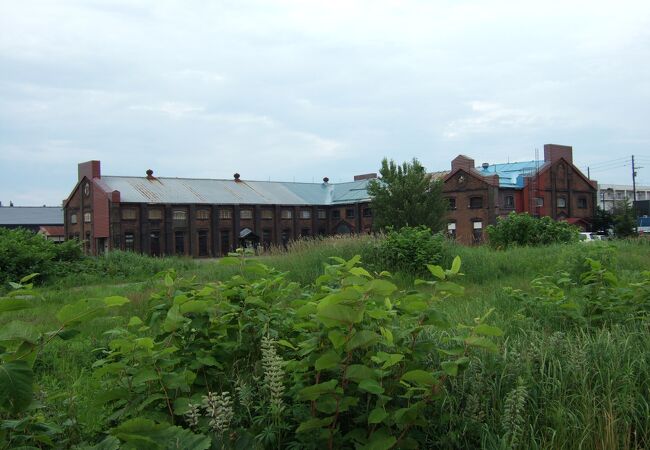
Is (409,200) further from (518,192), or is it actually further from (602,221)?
(602,221)

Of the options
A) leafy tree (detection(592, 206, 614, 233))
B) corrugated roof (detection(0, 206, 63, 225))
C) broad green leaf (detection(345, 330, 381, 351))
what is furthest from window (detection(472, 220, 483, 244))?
corrugated roof (detection(0, 206, 63, 225))

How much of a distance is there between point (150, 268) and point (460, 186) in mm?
38573

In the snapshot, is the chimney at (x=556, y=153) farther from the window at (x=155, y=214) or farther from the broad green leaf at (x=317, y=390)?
the broad green leaf at (x=317, y=390)

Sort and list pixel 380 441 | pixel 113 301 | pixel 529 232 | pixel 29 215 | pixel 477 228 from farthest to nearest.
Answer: pixel 29 215
pixel 477 228
pixel 529 232
pixel 380 441
pixel 113 301

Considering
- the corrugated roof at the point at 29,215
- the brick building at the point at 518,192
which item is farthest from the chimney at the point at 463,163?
the corrugated roof at the point at 29,215

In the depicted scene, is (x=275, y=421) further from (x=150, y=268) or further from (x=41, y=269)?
(x=150, y=268)

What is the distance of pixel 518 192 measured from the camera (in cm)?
5194

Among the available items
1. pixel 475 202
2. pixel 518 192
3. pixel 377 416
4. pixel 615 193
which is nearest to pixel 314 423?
pixel 377 416

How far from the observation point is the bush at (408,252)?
13.0 meters

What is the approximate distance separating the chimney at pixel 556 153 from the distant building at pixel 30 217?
59943 millimetres

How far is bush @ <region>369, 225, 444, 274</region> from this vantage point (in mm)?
12984

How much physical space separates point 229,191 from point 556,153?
104 feet

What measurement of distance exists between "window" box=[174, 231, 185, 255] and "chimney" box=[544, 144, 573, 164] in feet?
113

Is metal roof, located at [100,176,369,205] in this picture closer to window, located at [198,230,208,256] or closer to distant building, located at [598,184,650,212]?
window, located at [198,230,208,256]
